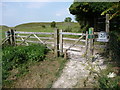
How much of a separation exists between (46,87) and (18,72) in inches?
61.0

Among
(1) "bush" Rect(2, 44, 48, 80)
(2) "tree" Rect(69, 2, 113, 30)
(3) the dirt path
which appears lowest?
(3) the dirt path

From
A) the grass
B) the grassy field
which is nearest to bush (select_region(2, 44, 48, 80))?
the grassy field

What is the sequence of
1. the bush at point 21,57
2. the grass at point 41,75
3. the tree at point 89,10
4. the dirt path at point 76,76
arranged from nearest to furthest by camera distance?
the dirt path at point 76,76
the grass at point 41,75
the bush at point 21,57
the tree at point 89,10

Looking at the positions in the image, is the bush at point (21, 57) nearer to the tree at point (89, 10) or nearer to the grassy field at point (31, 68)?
the grassy field at point (31, 68)

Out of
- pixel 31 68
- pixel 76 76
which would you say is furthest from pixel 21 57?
pixel 76 76

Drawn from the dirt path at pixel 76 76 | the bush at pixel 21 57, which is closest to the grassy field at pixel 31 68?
the bush at pixel 21 57

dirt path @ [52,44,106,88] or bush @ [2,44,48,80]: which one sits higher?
bush @ [2,44,48,80]

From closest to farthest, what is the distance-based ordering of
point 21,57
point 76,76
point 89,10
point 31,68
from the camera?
point 76,76 < point 31,68 < point 21,57 < point 89,10

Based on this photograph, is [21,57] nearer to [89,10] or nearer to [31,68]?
[31,68]

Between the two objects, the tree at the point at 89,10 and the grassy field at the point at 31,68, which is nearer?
the grassy field at the point at 31,68

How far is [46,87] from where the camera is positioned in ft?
13.5

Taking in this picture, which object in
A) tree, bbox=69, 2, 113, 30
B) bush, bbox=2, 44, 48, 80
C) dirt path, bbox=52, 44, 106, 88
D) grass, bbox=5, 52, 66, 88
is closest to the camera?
dirt path, bbox=52, 44, 106, 88

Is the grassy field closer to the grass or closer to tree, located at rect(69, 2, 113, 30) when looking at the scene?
the grass

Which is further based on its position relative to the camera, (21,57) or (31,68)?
(21,57)
